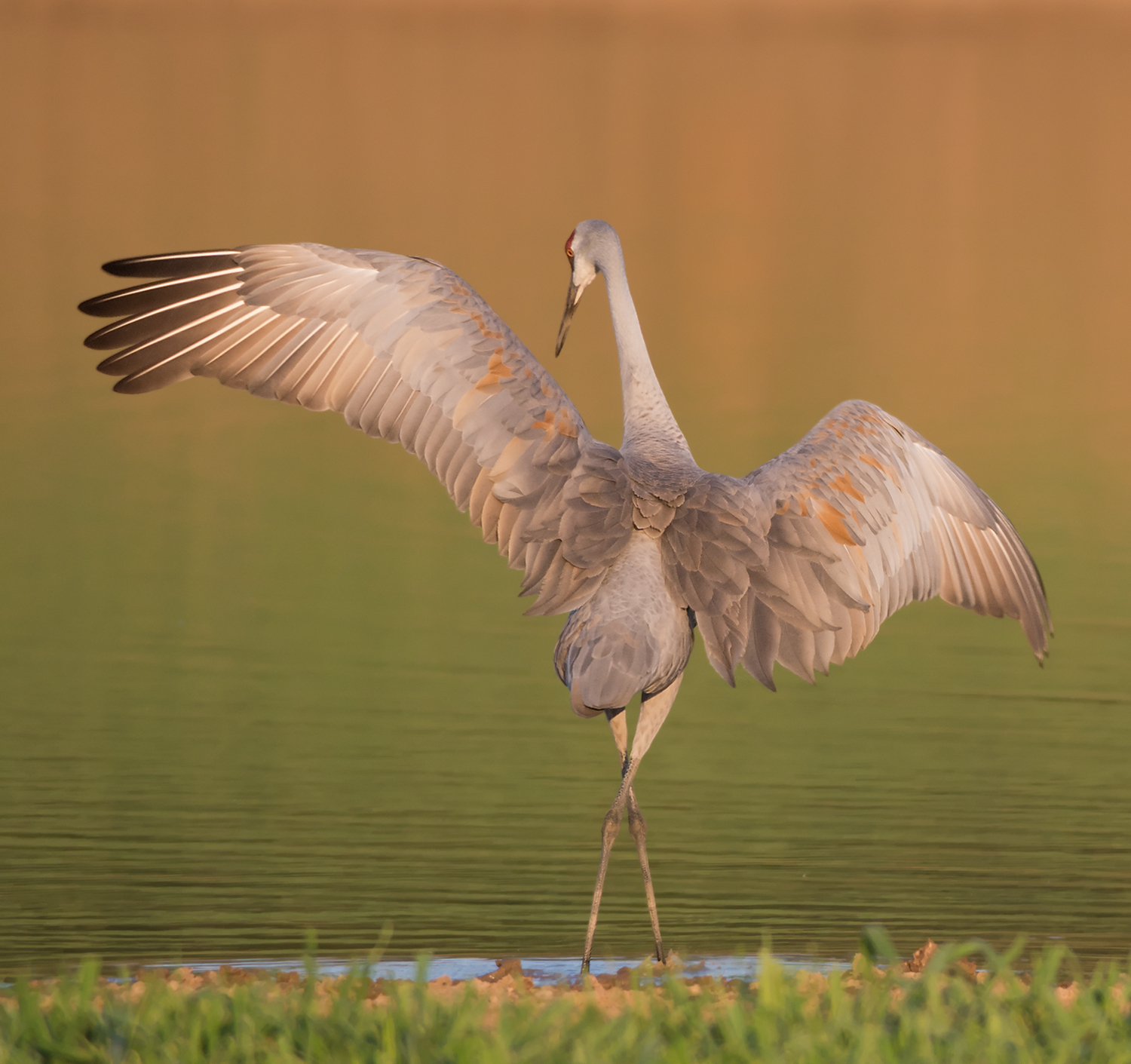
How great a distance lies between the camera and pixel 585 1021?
5934 millimetres

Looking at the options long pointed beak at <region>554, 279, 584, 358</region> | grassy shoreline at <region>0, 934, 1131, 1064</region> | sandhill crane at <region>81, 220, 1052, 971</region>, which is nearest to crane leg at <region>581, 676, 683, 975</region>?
sandhill crane at <region>81, 220, 1052, 971</region>

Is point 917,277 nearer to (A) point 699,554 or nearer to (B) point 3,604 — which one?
(B) point 3,604

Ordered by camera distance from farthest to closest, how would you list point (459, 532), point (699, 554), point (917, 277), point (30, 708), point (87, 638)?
point (917, 277), point (459, 532), point (87, 638), point (30, 708), point (699, 554)

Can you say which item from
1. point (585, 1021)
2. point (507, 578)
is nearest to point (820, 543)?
point (585, 1021)

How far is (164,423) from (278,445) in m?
1.31

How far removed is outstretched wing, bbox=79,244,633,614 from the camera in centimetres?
773

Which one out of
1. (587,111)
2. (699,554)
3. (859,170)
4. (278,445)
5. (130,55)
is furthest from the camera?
(130,55)

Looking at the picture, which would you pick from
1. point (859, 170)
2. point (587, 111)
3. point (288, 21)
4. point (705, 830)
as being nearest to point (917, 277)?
point (859, 170)

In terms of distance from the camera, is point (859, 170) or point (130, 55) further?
point (130, 55)

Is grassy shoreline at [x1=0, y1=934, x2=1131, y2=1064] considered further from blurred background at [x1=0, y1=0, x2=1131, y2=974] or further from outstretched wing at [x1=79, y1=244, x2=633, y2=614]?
blurred background at [x1=0, y1=0, x2=1131, y2=974]

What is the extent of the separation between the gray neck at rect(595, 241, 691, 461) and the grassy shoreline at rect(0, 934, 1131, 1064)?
2.35 m

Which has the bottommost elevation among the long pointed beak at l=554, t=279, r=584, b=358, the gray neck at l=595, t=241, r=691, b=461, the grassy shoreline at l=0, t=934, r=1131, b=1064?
the grassy shoreline at l=0, t=934, r=1131, b=1064

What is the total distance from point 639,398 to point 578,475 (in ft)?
2.62

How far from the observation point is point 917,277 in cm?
2873
